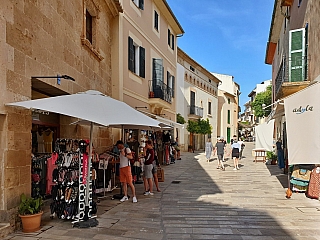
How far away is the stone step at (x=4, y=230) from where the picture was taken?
4562 millimetres

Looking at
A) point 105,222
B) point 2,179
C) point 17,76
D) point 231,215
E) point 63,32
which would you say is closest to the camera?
point 2,179

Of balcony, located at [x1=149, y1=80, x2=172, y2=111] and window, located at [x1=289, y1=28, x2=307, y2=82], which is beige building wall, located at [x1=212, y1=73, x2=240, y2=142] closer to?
balcony, located at [x1=149, y1=80, x2=172, y2=111]

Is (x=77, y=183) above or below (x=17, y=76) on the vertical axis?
below

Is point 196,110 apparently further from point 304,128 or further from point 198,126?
point 304,128

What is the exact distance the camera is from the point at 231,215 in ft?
20.6

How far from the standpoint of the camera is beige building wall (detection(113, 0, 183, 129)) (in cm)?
1158

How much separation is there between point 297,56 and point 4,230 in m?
9.99

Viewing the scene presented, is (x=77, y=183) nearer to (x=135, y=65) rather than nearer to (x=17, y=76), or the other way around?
(x=17, y=76)

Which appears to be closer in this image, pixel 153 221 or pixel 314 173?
pixel 153 221

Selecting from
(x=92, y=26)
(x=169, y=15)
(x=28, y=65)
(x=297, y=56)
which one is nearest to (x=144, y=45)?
(x=169, y=15)

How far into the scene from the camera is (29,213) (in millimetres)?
4969

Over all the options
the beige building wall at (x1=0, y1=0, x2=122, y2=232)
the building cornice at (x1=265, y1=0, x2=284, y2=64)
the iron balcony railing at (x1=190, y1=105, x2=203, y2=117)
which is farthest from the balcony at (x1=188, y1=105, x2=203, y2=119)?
the beige building wall at (x1=0, y1=0, x2=122, y2=232)

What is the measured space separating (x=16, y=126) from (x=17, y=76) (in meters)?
0.85

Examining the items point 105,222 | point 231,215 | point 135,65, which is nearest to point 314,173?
point 231,215
